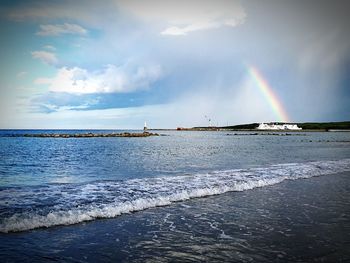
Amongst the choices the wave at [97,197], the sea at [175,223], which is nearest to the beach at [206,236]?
the sea at [175,223]

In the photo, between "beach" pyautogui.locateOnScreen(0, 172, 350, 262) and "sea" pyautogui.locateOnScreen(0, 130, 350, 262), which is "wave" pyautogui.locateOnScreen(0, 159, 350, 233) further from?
"beach" pyautogui.locateOnScreen(0, 172, 350, 262)

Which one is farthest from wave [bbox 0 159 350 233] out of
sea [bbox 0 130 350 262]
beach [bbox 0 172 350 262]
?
beach [bbox 0 172 350 262]

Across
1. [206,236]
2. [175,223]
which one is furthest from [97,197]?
[206,236]

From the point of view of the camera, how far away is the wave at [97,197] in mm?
9773

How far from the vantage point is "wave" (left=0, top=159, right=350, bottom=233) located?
385 inches

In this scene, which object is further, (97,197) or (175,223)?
(97,197)

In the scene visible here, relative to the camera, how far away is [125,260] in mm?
6633

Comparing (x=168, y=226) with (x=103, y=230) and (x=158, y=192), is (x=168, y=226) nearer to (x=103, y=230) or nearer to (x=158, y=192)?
(x=103, y=230)

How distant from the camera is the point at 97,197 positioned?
13281 millimetres

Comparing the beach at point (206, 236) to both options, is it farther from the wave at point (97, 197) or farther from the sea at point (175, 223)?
the wave at point (97, 197)

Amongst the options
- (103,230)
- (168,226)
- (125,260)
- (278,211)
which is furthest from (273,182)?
(125,260)

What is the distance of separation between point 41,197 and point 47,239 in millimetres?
5883

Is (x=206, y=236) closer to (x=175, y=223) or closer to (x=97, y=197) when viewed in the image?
(x=175, y=223)

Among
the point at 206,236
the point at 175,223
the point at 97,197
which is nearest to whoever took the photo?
the point at 206,236
